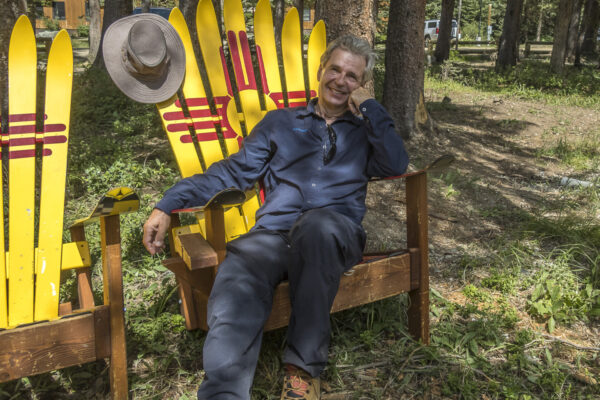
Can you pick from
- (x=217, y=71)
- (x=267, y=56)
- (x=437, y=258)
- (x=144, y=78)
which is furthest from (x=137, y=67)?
(x=437, y=258)

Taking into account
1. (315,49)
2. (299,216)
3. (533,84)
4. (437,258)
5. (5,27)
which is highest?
(5,27)

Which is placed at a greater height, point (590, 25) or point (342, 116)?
point (590, 25)

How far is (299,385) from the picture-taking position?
2.00 meters

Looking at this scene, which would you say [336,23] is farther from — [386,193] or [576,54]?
[576,54]

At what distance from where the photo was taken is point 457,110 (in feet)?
29.1

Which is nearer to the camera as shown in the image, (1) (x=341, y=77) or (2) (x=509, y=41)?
(1) (x=341, y=77)

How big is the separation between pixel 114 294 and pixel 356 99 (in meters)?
1.46

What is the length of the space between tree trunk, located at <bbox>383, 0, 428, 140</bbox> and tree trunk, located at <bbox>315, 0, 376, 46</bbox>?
2018 mm

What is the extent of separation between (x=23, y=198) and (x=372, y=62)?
1799mm

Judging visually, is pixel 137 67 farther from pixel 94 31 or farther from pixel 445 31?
pixel 445 31

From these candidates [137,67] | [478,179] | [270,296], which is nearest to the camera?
[270,296]

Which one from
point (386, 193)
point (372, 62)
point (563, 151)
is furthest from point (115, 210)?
Answer: point (563, 151)

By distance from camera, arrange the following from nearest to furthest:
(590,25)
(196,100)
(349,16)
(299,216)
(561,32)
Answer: (299,216)
(196,100)
(349,16)
(561,32)
(590,25)

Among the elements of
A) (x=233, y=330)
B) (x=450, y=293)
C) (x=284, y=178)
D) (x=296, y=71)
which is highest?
(x=296, y=71)
